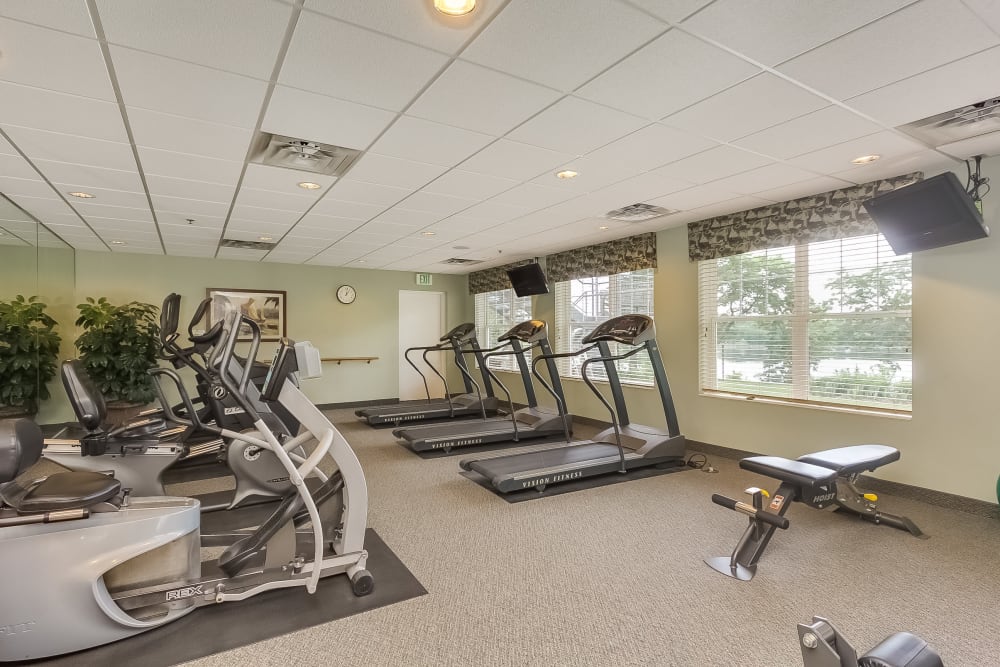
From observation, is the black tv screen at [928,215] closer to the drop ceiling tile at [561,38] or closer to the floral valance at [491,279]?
the drop ceiling tile at [561,38]

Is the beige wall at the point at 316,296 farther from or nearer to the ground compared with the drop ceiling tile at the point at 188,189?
nearer to the ground

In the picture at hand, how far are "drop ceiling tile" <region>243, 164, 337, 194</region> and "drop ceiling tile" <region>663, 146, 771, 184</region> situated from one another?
2595 millimetres

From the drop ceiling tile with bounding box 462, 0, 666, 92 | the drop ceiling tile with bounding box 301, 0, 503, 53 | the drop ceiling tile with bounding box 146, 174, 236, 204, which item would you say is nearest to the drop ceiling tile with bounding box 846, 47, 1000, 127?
the drop ceiling tile with bounding box 462, 0, 666, 92

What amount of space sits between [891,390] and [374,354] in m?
7.39

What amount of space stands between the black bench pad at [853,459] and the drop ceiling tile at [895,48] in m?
2.14

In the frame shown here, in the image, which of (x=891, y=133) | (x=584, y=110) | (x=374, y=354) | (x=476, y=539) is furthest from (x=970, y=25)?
(x=374, y=354)

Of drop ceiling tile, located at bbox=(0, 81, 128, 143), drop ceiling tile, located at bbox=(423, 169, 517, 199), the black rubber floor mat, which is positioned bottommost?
the black rubber floor mat

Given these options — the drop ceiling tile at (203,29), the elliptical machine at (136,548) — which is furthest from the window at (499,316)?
the drop ceiling tile at (203,29)

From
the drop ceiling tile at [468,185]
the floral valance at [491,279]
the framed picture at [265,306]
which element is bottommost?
the framed picture at [265,306]

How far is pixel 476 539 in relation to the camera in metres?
3.25

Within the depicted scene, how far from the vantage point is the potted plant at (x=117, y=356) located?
614cm

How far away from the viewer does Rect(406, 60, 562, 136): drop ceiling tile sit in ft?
7.70

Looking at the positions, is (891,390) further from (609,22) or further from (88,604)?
(88,604)

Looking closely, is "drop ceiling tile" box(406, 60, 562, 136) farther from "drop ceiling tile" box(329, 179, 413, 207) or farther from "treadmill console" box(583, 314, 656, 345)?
"treadmill console" box(583, 314, 656, 345)
